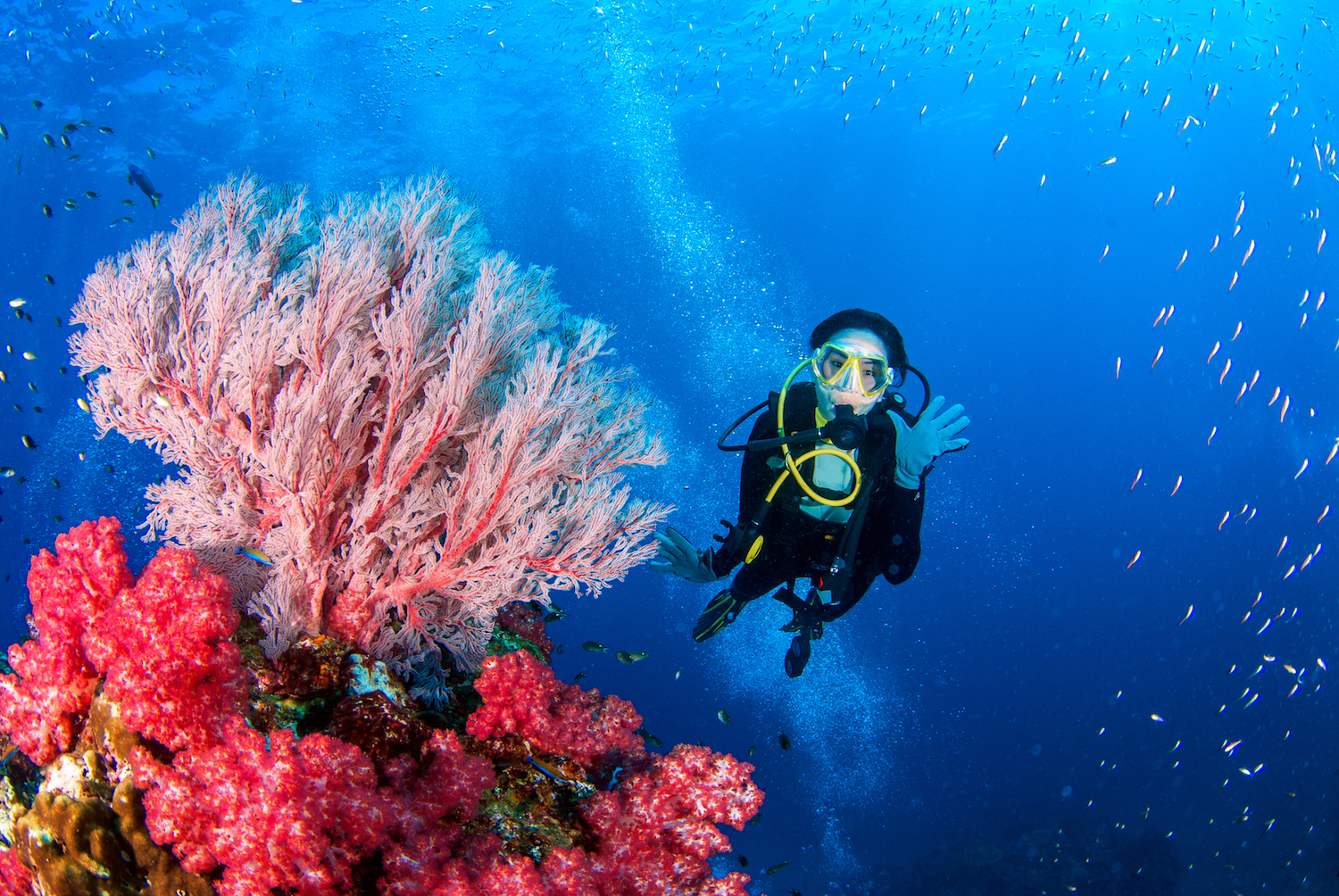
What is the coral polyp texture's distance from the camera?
6.15 ft

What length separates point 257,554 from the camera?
3260mm

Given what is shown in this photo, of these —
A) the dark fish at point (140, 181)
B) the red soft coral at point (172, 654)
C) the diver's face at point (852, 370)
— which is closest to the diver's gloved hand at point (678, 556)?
the diver's face at point (852, 370)

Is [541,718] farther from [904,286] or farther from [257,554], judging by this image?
[904,286]

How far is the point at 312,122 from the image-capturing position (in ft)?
88.9

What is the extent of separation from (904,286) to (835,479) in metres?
64.2

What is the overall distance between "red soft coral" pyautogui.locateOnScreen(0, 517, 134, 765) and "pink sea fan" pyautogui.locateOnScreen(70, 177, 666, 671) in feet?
2.36

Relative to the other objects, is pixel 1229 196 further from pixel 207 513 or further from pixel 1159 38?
pixel 207 513

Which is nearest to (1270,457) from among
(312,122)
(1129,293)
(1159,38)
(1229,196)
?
(1129,293)

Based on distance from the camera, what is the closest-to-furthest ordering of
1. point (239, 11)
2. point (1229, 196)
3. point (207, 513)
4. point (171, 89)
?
point (207, 513)
point (239, 11)
point (171, 89)
point (1229, 196)

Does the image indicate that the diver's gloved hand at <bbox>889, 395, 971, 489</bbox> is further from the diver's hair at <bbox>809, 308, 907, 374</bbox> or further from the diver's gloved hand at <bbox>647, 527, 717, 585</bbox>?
the diver's gloved hand at <bbox>647, 527, 717, 585</bbox>

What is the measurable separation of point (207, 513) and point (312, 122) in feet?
106

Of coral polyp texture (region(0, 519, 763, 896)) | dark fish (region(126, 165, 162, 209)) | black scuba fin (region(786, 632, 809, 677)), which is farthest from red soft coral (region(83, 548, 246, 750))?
dark fish (region(126, 165, 162, 209))

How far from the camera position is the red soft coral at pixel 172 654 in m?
2.05

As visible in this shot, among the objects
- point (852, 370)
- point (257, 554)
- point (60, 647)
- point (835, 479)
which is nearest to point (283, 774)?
point (60, 647)
